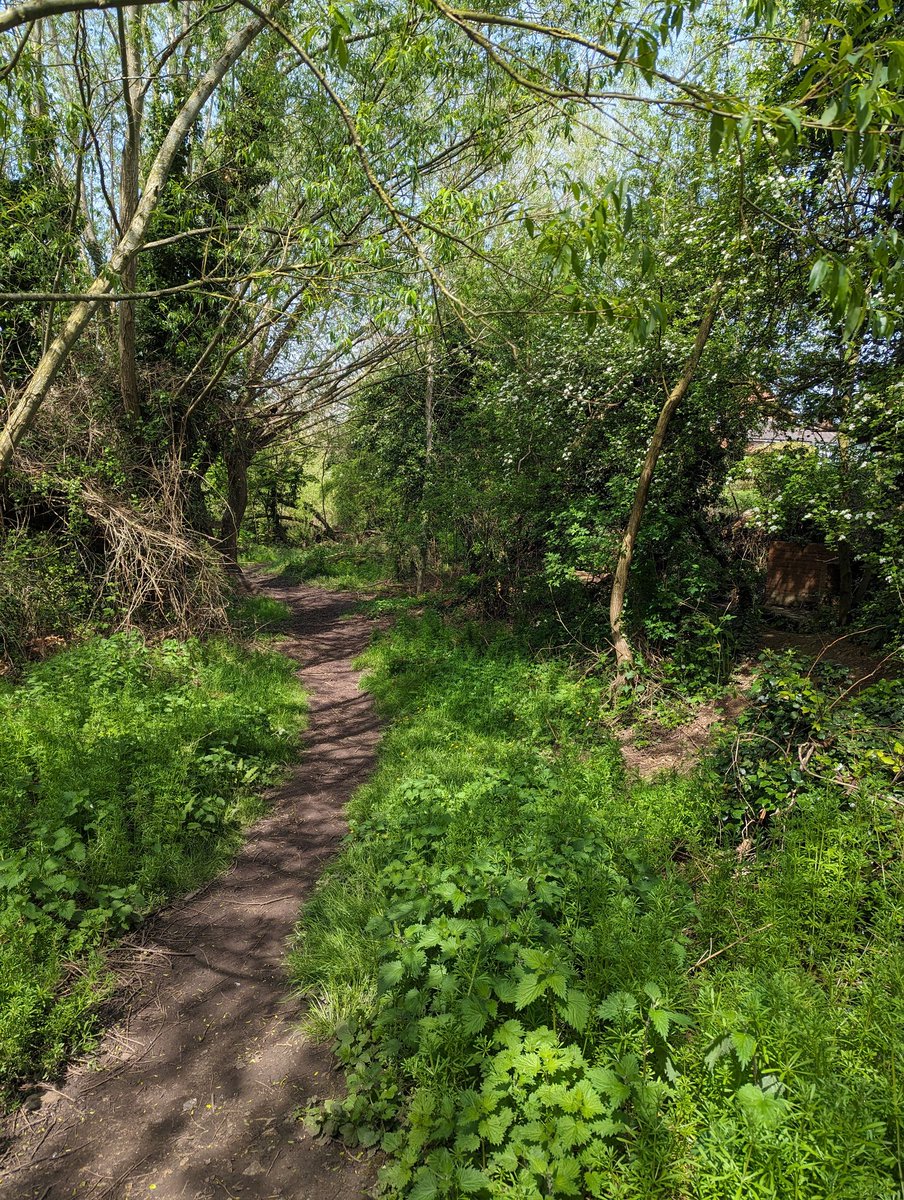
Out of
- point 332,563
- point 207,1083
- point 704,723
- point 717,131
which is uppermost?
point 717,131

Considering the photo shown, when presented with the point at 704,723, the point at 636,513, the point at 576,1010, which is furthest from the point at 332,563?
the point at 576,1010

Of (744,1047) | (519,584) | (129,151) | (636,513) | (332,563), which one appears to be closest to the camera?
(744,1047)

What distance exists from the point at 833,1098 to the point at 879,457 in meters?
4.77

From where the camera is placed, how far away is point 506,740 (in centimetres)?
564

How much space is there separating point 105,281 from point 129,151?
5.81ft

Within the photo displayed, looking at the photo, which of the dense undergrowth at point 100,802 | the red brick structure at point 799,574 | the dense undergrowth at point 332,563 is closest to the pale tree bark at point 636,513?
the red brick structure at point 799,574

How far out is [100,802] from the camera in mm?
3982

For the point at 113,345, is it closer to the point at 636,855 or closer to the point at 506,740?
the point at 506,740

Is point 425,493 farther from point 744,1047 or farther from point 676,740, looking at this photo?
point 744,1047

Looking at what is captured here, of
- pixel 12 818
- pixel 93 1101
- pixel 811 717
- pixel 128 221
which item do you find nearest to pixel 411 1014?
pixel 93 1101

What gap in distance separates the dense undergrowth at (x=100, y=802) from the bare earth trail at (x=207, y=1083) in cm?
23

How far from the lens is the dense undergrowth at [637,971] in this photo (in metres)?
1.85

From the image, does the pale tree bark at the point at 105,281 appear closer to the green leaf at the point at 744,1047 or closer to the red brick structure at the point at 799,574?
the green leaf at the point at 744,1047

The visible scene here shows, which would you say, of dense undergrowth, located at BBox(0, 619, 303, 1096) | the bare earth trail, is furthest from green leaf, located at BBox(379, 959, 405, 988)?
dense undergrowth, located at BBox(0, 619, 303, 1096)
